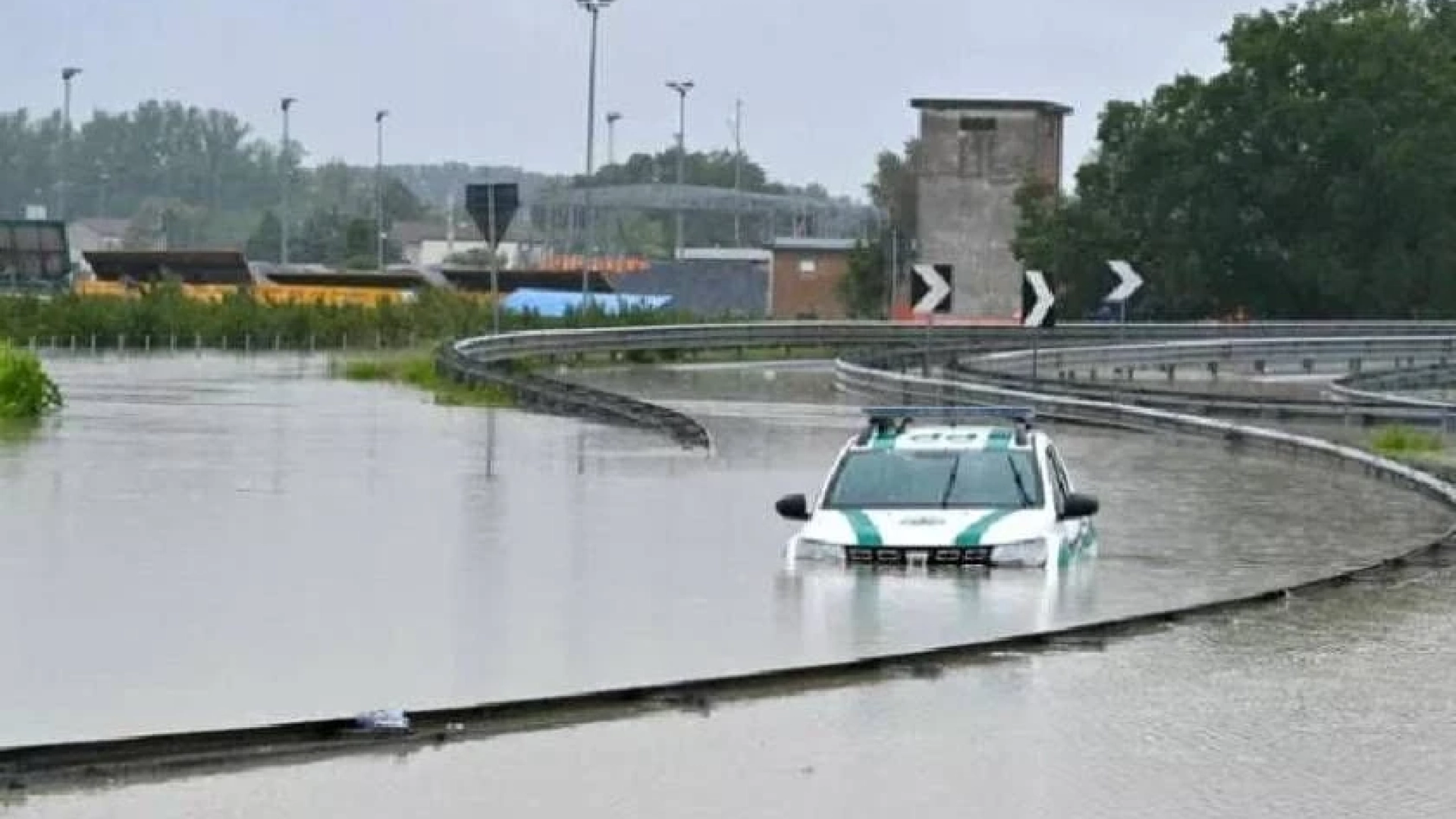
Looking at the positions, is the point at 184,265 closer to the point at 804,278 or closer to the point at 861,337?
the point at 804,278

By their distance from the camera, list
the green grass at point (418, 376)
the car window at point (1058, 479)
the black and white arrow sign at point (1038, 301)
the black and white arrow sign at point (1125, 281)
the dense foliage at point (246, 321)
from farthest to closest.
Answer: the dense foliage at point (246, 321), the green grass at point (418, 376), the black and white arrow sign at point (1125, 281), the black and white arrow sign at point (1038, 301), the car window at point (1058, 479)

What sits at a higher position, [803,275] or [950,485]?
[950,485]

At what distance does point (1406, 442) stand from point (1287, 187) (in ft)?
202

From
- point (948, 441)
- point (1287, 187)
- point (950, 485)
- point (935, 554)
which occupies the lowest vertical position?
point (935, 554)

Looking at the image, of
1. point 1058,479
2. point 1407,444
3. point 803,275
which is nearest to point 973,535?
point 1058,479

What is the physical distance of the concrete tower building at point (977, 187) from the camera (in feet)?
409

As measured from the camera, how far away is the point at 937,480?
24.2 metres

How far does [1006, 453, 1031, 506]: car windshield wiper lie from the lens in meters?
23.8

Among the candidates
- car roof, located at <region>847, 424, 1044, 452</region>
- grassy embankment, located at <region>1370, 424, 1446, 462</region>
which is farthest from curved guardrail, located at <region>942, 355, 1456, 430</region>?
car roof, located at <region>847, 424, 1044, 452</region>

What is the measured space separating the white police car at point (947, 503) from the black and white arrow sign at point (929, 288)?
58.6 ft

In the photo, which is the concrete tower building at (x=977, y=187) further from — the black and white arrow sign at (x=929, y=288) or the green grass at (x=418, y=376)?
the black and white arrow sign at (x=929, y=288)

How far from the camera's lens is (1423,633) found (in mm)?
19891

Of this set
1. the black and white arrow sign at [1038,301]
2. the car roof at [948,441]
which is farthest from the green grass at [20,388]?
the car roof at [948,441]

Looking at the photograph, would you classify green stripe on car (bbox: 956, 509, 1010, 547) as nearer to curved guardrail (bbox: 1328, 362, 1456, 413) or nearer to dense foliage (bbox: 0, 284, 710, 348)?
curved guardrail (bbox: 1328, 362, 1456, 413)
